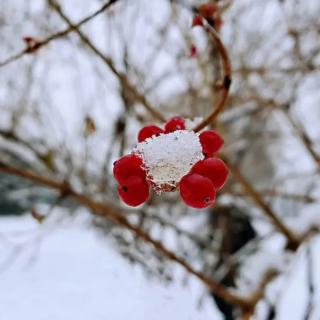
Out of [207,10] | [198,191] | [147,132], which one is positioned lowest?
[198,191]

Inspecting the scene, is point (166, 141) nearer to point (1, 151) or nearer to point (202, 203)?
point (202, 203)

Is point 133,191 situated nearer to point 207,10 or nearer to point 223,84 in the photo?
point 223,84

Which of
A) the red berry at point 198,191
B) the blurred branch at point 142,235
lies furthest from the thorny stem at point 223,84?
the blurred branch at point 142,235

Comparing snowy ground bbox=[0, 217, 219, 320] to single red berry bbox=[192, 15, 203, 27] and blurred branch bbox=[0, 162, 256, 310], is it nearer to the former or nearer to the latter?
blurred branch bbox=[0, 162, 256, 310]

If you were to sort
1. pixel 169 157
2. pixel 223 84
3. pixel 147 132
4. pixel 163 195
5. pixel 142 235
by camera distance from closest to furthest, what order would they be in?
pixel 169 157 < pixel 147 132 < pixel 223 84 < pixel 142 235 < pixel 163 195

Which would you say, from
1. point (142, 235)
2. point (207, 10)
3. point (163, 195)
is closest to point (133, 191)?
point (207, 10)
